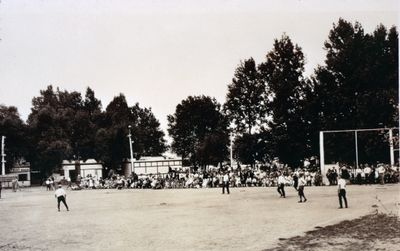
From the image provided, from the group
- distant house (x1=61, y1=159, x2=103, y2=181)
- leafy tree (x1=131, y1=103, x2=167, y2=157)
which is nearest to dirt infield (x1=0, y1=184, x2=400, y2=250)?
distant house (x1=61, y1=159, x2=103, y2=181)

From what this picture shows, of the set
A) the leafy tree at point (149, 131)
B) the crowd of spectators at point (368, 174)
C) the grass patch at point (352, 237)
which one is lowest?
the grass patch at point (352, 237)

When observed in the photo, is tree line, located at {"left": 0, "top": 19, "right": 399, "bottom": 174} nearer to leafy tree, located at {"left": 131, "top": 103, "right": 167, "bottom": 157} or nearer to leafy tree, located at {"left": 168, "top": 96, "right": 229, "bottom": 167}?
leafy tree, located at {"left": 168, "top": 96, "right": 229, "bottom": 167}

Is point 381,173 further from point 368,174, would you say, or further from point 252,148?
point 252,148

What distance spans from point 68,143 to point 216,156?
69.3 ft

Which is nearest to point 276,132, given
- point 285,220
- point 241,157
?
point 241,157

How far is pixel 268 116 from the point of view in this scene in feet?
191

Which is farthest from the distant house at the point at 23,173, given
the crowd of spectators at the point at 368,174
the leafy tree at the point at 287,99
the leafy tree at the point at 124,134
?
the crowd of spectators at the point at 368,174

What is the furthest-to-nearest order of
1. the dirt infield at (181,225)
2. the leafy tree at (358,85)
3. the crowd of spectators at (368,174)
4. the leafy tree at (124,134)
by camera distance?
the leafy tree at (124,134) → the leafy tree at (358,85) → the crowd of spectators at (368,174) → the dirt infield at (181,225)

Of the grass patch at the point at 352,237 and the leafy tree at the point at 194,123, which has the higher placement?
the leafy tree at the point at 194,123

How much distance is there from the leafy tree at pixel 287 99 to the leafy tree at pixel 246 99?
263cm

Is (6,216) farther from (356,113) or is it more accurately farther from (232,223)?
(356,113)

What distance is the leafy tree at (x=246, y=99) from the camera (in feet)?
193

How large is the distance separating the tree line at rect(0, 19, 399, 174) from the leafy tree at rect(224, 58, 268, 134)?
124 mm

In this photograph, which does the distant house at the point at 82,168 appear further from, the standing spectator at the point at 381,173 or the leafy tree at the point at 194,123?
the standing spectator at the point at 381,173
